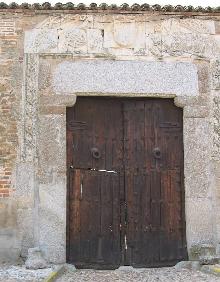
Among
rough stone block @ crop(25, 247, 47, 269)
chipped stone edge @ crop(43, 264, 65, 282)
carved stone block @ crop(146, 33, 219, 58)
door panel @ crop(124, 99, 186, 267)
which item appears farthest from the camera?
carved stone block @ crop(146, 33, 219, 58)

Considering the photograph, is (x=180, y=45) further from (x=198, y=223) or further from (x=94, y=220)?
(x=94, y=220)

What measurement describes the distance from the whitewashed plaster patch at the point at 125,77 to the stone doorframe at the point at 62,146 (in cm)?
2

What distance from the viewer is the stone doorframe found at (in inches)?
315

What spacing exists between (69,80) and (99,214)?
2191mm

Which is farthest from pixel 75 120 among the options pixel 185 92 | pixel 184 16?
pixel 184 16

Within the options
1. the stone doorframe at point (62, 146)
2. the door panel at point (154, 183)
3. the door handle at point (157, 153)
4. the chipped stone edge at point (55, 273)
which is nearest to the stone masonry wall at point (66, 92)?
the stone doorframe at point (62, 146)

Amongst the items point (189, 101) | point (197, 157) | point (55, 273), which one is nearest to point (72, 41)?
point (189, 101)

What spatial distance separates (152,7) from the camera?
8.52 meters

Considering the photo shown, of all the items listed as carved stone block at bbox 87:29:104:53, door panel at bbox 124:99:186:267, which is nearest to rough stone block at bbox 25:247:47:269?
door panel at bbox 124:99:186:267

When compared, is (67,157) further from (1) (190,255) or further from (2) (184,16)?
(2) (184,16)

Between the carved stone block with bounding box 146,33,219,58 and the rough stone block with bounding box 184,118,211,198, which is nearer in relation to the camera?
the rough stone block with bounding box 184,118,211,198

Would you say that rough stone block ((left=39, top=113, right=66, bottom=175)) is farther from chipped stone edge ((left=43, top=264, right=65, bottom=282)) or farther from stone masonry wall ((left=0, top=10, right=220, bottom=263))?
chipped stone edge ((left=43, top=264, right=65, bottom=282))

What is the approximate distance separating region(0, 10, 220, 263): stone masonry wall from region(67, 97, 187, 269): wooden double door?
0.22 meters

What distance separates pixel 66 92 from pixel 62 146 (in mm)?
869
